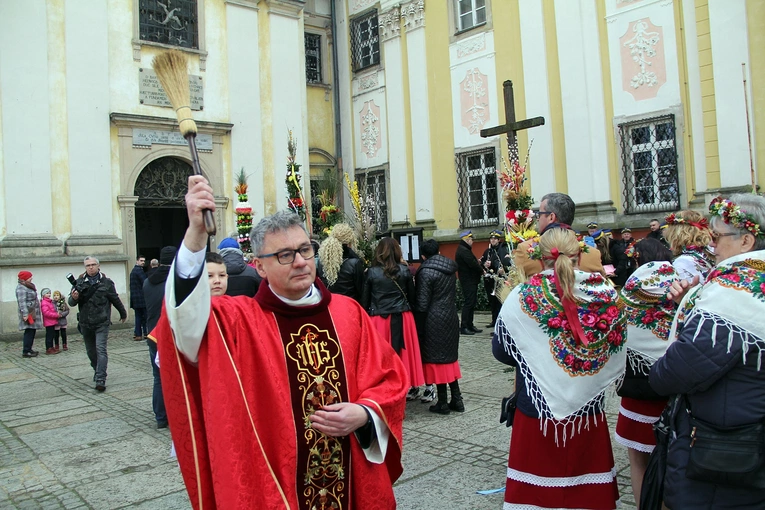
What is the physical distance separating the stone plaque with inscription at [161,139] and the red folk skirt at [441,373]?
10.5m

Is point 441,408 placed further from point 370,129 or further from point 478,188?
point 370,129

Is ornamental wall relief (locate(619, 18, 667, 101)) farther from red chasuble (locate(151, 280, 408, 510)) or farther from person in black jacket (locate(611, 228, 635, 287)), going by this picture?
red chasuble (locate(151, 280, 408, 510))

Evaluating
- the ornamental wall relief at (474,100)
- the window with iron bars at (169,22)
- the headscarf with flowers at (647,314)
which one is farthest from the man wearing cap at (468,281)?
the window with iron bars at (169,22)

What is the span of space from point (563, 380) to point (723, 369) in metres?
1.01

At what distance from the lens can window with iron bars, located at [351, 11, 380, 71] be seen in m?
17.6

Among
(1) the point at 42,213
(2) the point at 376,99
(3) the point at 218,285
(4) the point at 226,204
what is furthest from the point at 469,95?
(3) the point at 218,285

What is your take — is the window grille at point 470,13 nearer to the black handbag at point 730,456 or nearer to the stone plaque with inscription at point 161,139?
the stone plaque with inscription at point 161,139

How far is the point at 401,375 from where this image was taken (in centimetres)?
262

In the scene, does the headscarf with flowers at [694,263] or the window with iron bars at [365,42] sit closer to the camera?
the headscarf with flowers at [694,263]

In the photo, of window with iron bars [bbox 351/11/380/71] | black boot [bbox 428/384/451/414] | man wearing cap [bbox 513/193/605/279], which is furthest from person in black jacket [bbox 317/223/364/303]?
window with iron bars [bbox 351/11/380/71]

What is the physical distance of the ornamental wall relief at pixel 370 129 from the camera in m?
17.6

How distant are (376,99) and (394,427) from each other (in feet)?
52.1

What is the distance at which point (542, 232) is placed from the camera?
160 inches

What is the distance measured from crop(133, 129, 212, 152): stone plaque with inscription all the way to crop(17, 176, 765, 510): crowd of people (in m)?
12.9
